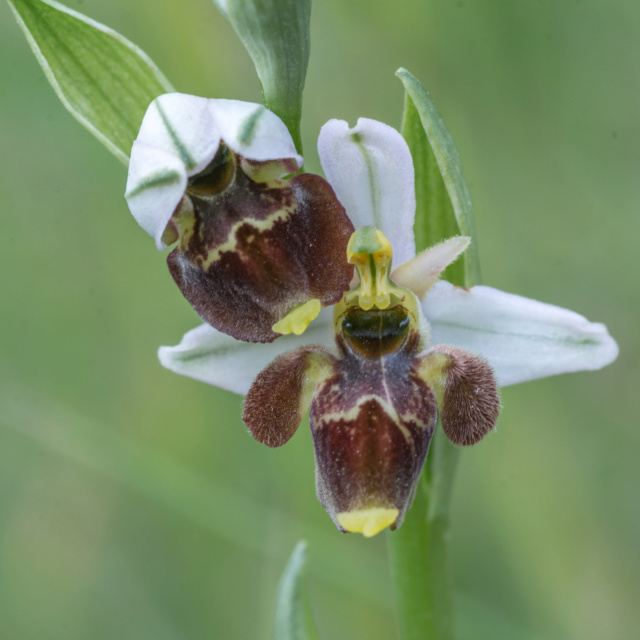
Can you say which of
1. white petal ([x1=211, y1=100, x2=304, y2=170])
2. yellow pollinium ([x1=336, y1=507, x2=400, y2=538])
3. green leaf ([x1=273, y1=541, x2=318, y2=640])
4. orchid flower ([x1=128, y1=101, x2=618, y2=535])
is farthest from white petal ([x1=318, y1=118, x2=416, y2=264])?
green leaf ([x1=273, y1=541, x2=318, y2=640])

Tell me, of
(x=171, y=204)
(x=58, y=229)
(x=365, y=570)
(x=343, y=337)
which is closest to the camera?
(x=171, y=204)

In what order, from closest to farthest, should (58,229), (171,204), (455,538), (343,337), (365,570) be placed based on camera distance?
(171,204), (343,337), (365,570), (455,538), (58,229)

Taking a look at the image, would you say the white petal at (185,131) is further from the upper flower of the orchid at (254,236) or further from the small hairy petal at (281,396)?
the small hairy petal at (281,396)

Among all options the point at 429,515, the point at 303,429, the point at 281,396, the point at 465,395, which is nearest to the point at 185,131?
the point at 281,396

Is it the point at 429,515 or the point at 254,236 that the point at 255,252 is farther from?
the point at 429,515

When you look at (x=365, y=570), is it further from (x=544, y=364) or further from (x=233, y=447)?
(x=544, y=364)

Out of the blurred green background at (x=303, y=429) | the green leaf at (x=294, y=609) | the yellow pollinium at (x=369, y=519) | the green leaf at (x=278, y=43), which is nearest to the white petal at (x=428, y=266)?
the green leaf at (x=278, y=43)

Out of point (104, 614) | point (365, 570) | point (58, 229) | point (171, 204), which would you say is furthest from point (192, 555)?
A: point (171, 204)
